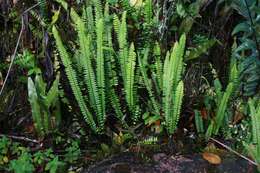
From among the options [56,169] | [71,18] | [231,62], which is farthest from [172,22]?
[56,169]

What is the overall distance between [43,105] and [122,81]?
0.52 meters

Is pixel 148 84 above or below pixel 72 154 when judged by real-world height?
above

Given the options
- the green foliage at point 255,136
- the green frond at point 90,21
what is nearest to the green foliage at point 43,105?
the green frond at point 90,21

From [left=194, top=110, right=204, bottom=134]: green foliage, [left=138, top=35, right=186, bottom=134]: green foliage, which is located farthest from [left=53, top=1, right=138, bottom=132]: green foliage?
[left=194, top=110, right=204, bottom=134]: green foliage

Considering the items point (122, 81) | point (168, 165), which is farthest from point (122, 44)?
point (168, 165)

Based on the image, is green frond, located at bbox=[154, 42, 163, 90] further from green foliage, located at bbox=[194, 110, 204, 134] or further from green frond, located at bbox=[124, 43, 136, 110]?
green foliage, located at bbox=[194, 110, 204, 134]

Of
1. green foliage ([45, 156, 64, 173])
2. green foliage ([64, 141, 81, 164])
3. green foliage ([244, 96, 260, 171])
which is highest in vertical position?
green foliage ([244, 96, 260, 171])

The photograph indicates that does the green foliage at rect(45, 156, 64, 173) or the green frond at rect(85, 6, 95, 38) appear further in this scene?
the green frond at rect(85, 6, 95, 38)

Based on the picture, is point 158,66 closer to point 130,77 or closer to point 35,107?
point 130,77

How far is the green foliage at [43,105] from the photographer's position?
2.37 m

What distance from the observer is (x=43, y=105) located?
7.86 feet

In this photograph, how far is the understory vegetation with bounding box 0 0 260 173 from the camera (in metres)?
2.36

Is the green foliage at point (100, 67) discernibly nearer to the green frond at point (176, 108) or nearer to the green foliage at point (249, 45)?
the green frond at point (176, 108)

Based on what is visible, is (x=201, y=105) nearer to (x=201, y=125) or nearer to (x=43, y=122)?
(x=201, y=125)
